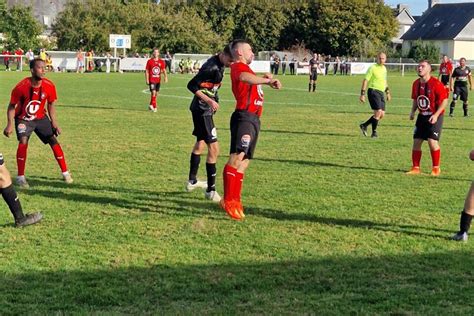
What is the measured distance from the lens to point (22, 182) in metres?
9.39

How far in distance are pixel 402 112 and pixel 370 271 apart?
17.0 metres

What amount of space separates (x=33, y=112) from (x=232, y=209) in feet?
12.0

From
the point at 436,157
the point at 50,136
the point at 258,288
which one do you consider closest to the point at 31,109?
the point at 50,136

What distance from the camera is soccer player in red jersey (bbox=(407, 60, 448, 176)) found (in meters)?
10.5

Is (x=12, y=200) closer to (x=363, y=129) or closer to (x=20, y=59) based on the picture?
(x=363, y=129)

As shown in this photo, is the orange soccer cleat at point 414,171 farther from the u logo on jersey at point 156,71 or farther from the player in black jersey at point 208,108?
the u logo on jersey at point 156,71

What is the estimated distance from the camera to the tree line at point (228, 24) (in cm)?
6612

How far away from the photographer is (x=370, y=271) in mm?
5836

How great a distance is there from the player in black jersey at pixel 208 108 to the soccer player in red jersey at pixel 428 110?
365 centimetres

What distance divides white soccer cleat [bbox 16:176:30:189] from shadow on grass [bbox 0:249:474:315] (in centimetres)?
385

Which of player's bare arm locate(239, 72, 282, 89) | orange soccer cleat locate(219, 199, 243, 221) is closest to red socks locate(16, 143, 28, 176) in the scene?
orange soccer cleat locate(219, 199, 243, 221)

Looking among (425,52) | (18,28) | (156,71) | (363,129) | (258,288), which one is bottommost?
(258,288)

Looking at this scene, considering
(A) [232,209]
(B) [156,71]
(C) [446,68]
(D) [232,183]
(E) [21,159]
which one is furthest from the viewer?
(C) [446,68]

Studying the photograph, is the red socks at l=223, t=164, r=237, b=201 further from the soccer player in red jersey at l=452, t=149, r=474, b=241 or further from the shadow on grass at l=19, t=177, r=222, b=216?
the soccer player in red jersey at l=452, t=149, r=474, b=241
